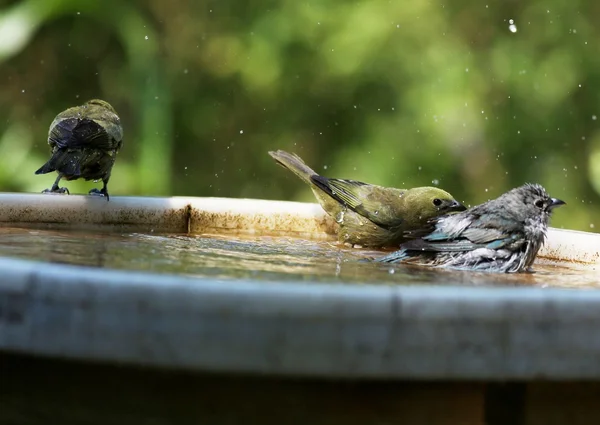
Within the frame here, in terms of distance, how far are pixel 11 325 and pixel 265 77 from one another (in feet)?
25.1

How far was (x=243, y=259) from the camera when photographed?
2.99 meters

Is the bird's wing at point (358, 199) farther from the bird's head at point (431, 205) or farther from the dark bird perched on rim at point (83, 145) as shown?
the dark bird perched on rim at point (83, 145)

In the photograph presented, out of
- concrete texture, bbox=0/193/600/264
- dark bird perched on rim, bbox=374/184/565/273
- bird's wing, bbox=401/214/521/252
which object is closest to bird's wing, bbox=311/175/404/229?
concrete texture, bbox=0/193/600/264

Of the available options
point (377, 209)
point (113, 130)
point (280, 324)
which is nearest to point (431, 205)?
point (377, 209)

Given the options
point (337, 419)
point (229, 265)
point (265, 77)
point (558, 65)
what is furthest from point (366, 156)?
point (337, 419)

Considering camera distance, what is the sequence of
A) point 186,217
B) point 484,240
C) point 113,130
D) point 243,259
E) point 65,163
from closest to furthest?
point 243,259 → point 484,240 → point 186,217 → point 65,163 → point 113,130

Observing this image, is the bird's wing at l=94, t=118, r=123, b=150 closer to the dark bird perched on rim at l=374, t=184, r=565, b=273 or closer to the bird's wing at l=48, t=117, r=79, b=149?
the bird's wing at l=48, t=117, r=79, b=149

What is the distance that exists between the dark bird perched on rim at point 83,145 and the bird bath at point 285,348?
10.1 feet

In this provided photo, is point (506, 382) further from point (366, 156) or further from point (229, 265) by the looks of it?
point (366, 156)

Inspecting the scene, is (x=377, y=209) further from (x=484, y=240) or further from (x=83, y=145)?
(x=83, y=145)

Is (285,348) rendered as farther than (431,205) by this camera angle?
No

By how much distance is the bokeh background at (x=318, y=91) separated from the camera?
8523 mm

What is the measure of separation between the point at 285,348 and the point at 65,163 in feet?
11.7

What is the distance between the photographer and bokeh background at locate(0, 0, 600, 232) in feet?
28.0
